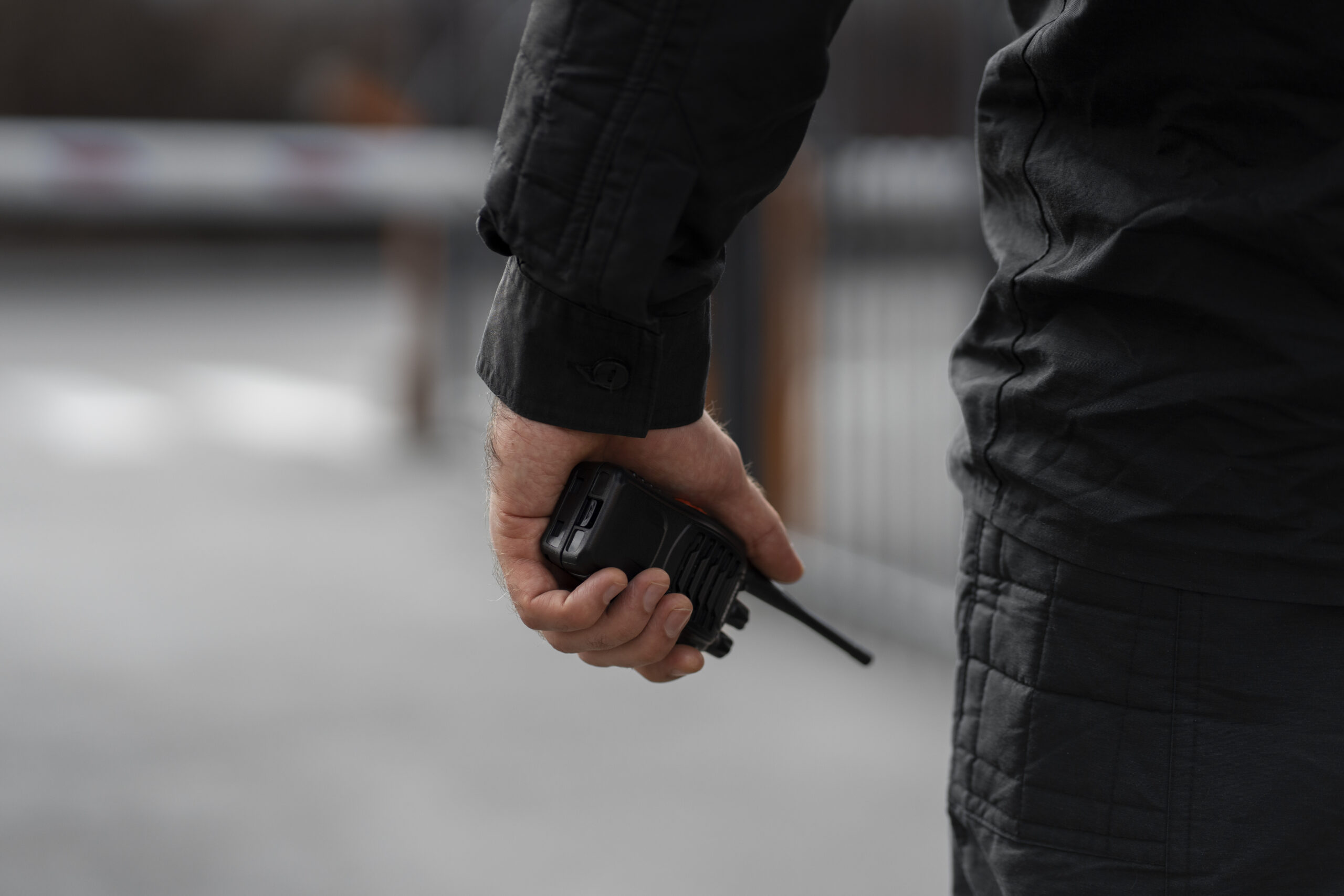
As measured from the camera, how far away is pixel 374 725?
344cm

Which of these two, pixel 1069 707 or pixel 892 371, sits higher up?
pixel 1069 707

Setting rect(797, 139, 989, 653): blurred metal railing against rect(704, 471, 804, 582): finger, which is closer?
rect(704, 471, 804, 582): finger

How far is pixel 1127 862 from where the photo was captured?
1147 millimetres

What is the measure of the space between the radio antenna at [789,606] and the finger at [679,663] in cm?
11

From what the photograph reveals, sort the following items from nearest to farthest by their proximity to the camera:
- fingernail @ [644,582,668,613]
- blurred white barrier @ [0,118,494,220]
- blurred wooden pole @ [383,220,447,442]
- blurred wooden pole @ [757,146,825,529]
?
1. fingernail @ [644,582,668,613]
2. blurred wooden pole @ [757,146,825,529]
3. blurred white barrier @ [0,118,494,220]
4. blurred wooden pole @ [383,220,447,442]

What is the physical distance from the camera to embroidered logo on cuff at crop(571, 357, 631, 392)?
121 cm

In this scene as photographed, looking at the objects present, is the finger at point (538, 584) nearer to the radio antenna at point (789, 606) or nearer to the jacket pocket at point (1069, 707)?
the radio antenna at point (789, 606)

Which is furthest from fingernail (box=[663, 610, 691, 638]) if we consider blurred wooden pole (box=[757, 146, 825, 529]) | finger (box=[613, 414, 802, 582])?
blurred wooden pole (box=[757, 146, 825, 529])

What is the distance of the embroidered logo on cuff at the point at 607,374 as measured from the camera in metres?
1.21

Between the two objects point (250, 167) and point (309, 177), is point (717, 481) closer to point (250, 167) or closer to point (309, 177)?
point (309, 177)

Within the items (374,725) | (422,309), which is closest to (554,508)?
(374,725)

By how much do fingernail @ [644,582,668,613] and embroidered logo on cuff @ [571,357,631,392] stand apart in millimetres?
209

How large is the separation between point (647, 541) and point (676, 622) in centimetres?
8

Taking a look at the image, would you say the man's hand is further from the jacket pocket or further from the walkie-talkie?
the jacket pocket
